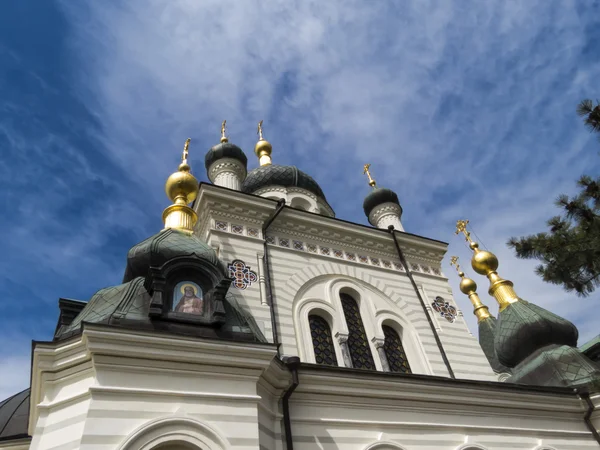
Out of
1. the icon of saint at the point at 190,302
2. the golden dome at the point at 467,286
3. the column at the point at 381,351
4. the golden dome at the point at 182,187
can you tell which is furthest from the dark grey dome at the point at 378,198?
the golden dome at the point at 467,286

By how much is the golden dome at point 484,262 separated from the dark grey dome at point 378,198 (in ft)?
11.1

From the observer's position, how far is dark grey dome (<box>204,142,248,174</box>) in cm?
1420

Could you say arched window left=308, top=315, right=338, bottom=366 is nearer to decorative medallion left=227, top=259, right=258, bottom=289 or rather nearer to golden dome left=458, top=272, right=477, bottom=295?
decorative medallion left=227, top=259, right=258, bottom=289

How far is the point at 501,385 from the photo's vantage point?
27.6 ft

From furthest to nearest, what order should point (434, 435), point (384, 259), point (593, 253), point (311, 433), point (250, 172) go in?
point (250, 172) < point (384, 259) < point (434, 435) < point (311, 433) < point (593, 253)

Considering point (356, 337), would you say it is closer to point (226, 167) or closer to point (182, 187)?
point (182, 187)

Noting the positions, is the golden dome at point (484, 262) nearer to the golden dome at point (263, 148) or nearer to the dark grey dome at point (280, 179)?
the dark grey dome at point (280, 179)

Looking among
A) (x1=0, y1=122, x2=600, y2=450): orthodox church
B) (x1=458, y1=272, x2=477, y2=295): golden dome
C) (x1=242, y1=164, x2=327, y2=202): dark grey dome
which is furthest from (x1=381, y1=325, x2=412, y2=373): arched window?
(x1=458, y1=272, x2=477, y2=295): golden dome

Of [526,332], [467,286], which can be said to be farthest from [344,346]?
[467,286]

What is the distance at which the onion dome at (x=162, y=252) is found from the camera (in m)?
7.54

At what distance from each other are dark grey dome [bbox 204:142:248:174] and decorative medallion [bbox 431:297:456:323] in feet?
22.5

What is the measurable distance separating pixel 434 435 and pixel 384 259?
545 centimetres

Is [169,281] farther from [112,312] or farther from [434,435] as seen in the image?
[434,435]

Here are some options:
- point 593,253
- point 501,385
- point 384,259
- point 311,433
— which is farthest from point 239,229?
point 593,253
